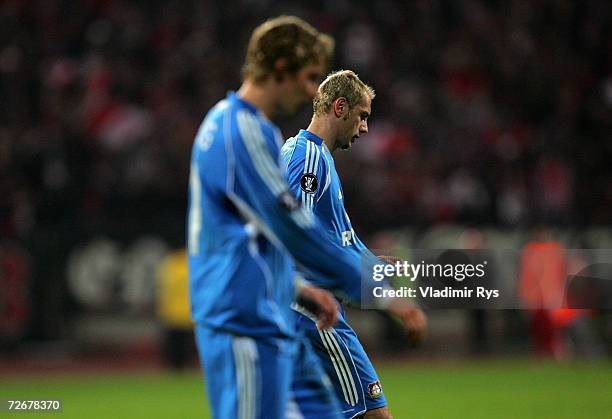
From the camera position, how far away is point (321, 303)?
3.91 metres

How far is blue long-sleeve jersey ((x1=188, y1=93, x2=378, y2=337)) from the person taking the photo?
3660mm

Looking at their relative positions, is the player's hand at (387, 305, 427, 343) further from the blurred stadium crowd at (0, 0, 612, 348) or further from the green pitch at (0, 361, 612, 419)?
the blurred stadium crowd at (0, 0, 612, 348)

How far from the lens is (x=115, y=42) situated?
679 inches

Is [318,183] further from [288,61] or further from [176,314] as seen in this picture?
[176,314]

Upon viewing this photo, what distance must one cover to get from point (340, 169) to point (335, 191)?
377 inches

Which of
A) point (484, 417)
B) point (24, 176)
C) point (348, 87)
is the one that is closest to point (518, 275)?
point (484, 417)

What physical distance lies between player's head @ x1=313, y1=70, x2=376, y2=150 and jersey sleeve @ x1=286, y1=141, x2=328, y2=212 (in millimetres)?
261

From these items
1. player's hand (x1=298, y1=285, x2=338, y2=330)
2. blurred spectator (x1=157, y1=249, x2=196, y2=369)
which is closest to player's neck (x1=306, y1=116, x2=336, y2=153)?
player's hand (x1=298, y1=285, x2=338, y2=330)

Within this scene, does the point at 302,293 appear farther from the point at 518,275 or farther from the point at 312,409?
the point at 518,275

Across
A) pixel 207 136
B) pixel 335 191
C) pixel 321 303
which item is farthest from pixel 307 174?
pixel 207 136

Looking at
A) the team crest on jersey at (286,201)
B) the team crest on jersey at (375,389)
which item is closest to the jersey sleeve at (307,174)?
the team crest on jersey at (375,389)

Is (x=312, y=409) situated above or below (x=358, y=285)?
below

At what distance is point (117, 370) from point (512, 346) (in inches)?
216

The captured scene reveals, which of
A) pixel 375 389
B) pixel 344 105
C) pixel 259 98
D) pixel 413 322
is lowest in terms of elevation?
pixel 413 322
